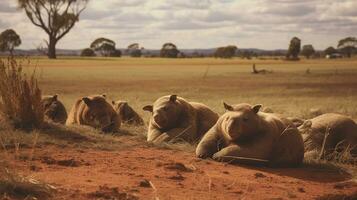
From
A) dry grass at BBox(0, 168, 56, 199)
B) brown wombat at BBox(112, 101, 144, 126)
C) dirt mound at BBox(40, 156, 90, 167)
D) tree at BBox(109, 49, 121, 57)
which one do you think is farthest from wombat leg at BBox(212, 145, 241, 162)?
tree at BBox(109, 49, 121, 57)

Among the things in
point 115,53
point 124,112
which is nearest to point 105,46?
point 115,53

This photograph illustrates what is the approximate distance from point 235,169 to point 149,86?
22.3 m

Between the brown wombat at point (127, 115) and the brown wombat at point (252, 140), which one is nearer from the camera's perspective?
the brown wombat at point (252, 140)

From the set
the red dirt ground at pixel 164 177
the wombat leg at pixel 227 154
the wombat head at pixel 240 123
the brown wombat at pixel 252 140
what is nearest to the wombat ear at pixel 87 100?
the red dirt ground at pixel 164 177

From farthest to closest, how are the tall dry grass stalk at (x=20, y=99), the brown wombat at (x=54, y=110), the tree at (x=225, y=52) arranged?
the tree at (x=225, y=52) < the brown wombat at (x=54, y=110) < the tall dry grass stalk at (x=20, y=99)

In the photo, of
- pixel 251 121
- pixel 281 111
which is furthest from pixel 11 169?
pixel 281 111

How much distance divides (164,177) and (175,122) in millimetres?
3990

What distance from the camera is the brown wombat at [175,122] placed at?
10.9 meters

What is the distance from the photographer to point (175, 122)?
11.3m

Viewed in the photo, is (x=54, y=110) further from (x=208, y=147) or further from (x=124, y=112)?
(x=208, y=147)

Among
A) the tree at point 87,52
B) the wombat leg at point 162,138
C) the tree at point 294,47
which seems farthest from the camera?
the tree at point 87,52

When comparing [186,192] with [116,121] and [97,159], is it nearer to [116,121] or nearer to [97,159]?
→ [97,159]

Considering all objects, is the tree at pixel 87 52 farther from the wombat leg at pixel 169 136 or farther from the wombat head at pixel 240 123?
the wombat head at pixel 240 123

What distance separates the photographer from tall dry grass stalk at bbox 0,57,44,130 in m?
10.3
